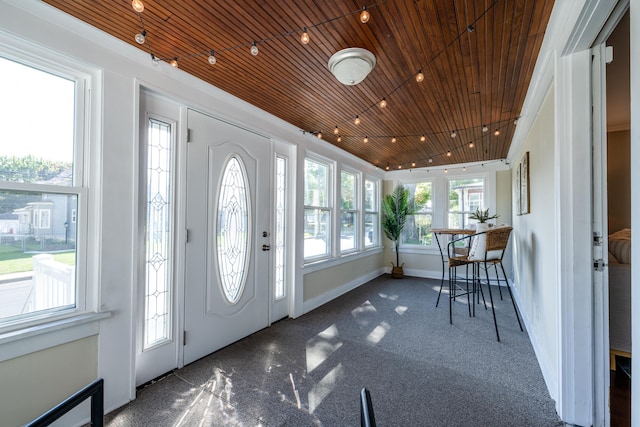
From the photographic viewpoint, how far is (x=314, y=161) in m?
4.27

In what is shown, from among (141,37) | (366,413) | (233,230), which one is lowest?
(366,413)

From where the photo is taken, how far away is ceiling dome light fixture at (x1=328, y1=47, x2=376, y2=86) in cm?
195

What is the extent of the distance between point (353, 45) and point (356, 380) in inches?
100

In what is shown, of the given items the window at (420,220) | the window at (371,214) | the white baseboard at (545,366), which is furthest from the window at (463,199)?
the white baseboard at (545,366)

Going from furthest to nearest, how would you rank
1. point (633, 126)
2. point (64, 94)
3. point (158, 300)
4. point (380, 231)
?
1. point (380, 231)
2. point (158, 300)
3. point (64, 94)
4. point (633, 126)

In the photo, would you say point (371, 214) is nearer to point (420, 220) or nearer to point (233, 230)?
point (420, 220)

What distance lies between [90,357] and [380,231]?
5494 millimetres

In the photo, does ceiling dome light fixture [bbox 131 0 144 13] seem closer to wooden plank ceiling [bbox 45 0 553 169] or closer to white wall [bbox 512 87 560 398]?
wooden plank ceiling [bbox 45 0 553 169]

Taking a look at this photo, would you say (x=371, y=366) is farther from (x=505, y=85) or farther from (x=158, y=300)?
(x=505, y=85)

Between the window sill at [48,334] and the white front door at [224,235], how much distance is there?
2.34 feet

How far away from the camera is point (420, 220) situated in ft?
20.5

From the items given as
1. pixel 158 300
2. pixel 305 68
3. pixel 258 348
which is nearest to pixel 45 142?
pixel 158 300

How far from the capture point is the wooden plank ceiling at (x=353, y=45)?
1617 mm

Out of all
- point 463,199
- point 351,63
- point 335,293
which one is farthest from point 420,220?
point 351,63
